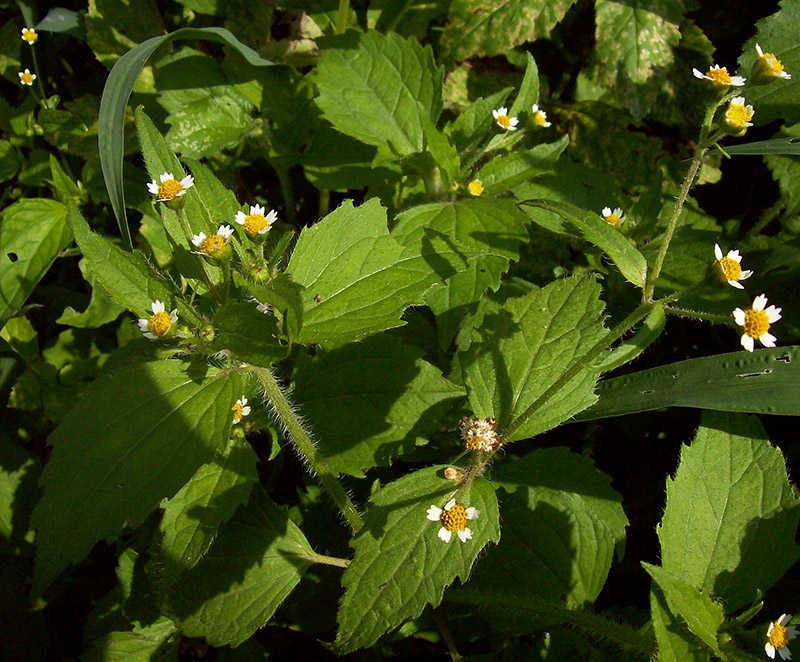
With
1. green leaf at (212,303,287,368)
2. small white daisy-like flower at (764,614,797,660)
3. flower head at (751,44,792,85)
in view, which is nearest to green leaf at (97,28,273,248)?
green leaf at (212,303,287,368)

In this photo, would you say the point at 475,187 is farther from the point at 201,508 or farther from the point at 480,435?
the point at 201,508

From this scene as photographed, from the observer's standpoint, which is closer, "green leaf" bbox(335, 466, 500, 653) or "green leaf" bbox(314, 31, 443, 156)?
"green leaf" bbox(335, 466, 500, 653)

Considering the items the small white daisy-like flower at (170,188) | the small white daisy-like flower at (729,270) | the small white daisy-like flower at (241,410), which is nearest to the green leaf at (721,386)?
the small white daisy-like flower at (729,270)

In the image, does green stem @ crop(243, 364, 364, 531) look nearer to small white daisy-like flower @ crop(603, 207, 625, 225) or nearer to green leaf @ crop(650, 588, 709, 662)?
green leaf @ crop(650, 588, 709, 662)

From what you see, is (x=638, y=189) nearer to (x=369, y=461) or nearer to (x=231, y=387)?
(x=369, y=461)

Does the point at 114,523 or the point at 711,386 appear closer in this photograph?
the point at 114,523

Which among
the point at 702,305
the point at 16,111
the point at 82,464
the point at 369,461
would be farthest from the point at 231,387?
the point at 16,111

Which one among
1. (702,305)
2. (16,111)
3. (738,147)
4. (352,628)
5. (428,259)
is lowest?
(702,305)
